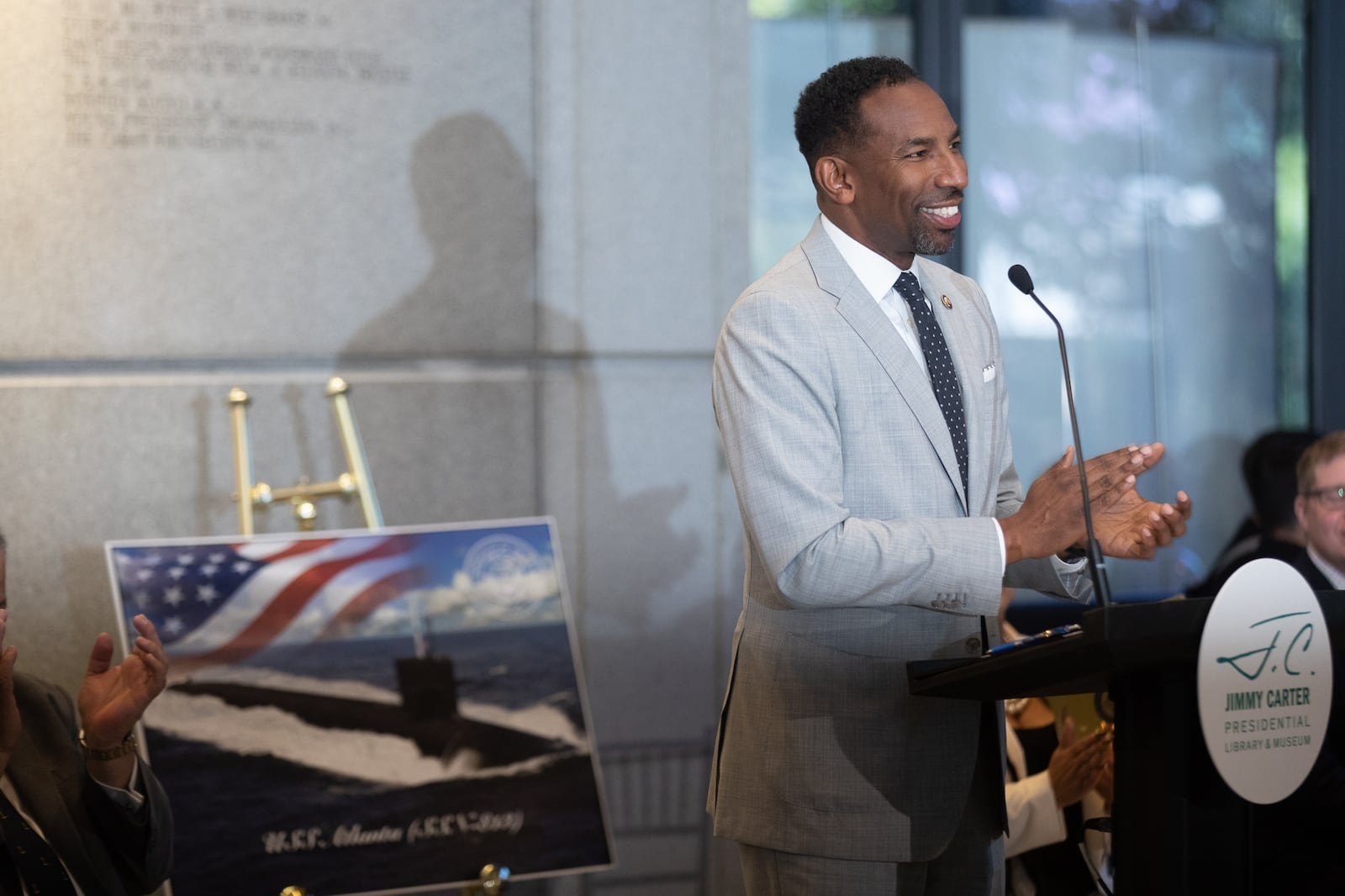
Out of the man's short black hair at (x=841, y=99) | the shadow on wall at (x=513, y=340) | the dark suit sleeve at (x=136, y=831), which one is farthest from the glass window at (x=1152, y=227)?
the dark suit sleeve at (x=136, y=831)

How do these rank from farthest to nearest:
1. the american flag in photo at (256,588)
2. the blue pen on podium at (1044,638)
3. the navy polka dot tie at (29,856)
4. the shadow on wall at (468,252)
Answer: the shadow on wall at (468,252), the american flag in photo at (256,588), the navy polka dot tie at (29,856), the blue pen on podium at (1044,638)

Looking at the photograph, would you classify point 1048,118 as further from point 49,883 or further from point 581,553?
point 49,883

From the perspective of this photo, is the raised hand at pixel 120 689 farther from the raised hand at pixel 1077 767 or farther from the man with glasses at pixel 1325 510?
the man with glasses at pixel 1325 510

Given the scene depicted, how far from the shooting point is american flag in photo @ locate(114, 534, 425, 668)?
2.77 m

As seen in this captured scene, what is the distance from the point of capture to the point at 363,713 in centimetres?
281

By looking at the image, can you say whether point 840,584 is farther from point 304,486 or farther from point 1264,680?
point 304,486

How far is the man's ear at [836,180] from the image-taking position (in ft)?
6.57

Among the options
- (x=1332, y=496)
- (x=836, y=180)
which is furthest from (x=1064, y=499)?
(x=1332, y=496)

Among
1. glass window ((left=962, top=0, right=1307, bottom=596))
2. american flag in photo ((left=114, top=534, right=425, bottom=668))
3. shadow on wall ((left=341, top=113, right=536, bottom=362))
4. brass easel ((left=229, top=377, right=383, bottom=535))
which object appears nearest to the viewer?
american flag in photo ((left=114, top=534, right=425, bottom=668))

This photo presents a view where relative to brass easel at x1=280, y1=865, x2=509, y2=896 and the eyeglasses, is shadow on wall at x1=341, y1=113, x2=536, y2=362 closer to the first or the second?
brass easel at x1=280, y1=865, x2=509, y2=896

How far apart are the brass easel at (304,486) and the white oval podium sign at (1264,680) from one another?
211cm

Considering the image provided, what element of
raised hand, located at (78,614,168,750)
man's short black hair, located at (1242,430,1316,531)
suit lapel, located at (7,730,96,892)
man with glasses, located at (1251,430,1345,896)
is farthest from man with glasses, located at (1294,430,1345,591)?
suit lapel, located at (7,730,96,892)

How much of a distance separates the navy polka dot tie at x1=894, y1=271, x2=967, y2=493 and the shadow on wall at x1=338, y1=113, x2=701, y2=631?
192 cm

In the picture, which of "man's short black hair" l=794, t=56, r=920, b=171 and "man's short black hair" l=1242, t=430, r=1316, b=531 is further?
"man's short black hair" l=1242, t=430, r=1316, b=531
